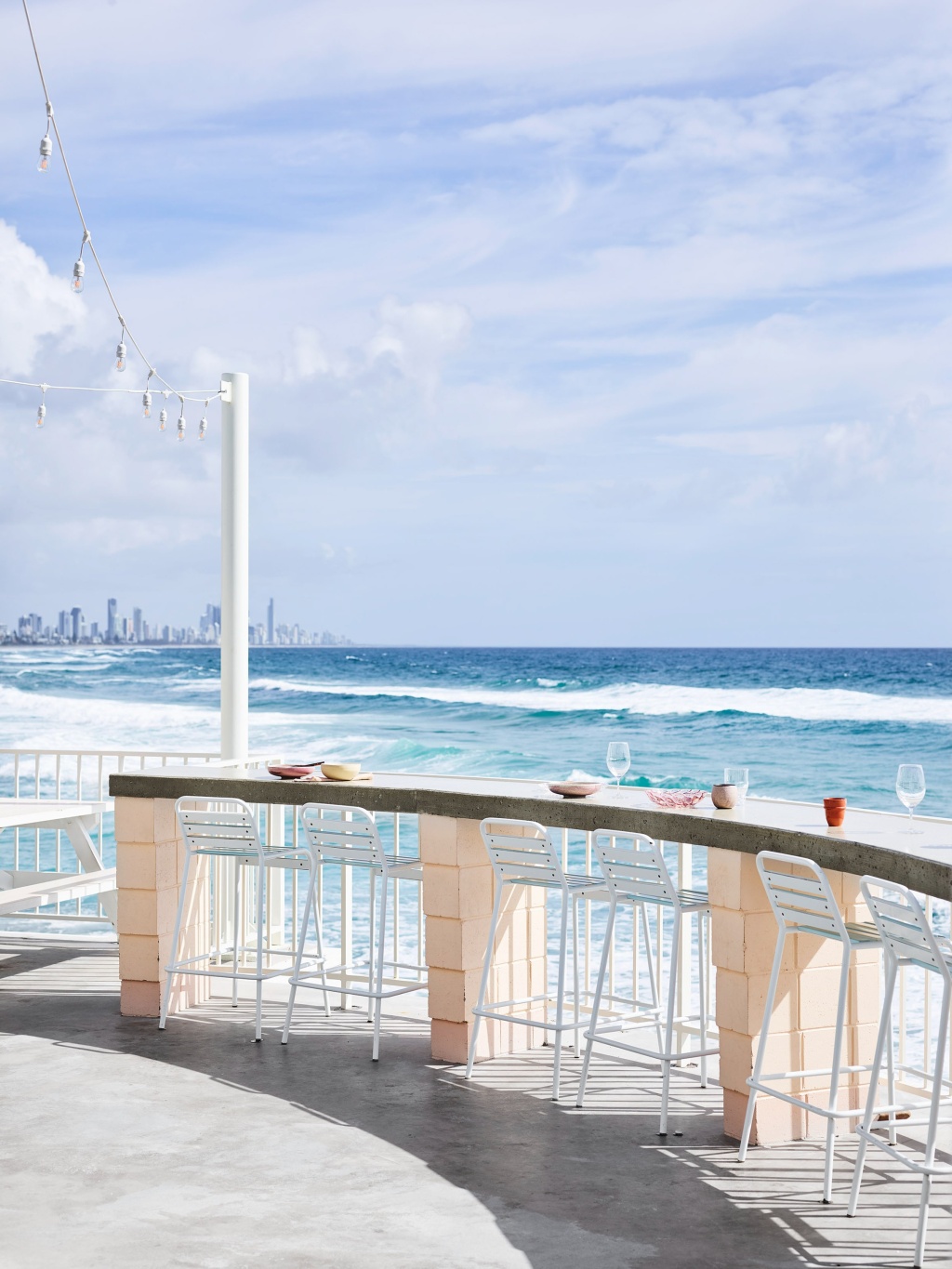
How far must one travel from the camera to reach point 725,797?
4.66 m

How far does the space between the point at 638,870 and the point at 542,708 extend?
1023 inches

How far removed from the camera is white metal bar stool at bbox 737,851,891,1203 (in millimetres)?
3812

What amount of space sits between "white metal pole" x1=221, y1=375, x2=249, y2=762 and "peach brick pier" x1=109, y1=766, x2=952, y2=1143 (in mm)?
876

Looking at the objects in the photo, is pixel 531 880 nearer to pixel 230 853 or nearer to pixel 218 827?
pixel 230 853

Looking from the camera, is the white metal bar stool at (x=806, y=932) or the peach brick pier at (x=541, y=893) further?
the peach brick pier at (x=541, y=893)

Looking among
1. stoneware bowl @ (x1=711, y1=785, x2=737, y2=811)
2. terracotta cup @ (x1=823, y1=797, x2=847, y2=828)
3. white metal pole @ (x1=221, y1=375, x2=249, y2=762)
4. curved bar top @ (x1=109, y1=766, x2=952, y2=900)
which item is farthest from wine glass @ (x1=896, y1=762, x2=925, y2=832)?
white metal pole @ (x1=221, y1=375, x2=249, y2=762)

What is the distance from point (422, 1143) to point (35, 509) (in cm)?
3112

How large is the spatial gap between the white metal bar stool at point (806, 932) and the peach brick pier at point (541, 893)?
10 centimetres

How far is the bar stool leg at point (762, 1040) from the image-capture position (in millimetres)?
4082

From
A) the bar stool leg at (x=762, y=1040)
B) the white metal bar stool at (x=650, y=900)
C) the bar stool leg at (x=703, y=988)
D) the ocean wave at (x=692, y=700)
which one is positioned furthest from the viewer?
the ocean wave at (x=692, y=700)

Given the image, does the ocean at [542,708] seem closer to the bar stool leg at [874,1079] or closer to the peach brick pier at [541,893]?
the peach brick pier at [541,893]

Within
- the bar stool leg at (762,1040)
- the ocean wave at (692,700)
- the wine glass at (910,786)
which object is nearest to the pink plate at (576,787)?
the bar stool leg at (762,1040)

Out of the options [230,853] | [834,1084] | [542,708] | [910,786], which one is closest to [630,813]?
[910,786]

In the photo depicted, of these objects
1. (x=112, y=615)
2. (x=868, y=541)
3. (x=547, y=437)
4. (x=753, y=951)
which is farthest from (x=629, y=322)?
(x=753, y=951)
